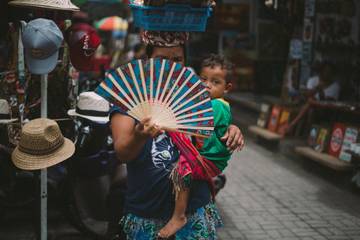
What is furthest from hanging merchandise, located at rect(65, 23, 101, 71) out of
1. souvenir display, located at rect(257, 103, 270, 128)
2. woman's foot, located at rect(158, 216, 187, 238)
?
souvenir display, located at rect(257, 103, 270, 128)

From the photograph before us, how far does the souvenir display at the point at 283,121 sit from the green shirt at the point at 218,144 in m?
6.11

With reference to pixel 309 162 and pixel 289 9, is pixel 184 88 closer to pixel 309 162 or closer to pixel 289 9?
pixel 309 162

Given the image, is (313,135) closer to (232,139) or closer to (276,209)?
(276,209)

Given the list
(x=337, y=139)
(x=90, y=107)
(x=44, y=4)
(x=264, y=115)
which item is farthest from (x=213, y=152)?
(x=264, y=115)

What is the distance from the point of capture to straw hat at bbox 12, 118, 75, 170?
10.8 ft

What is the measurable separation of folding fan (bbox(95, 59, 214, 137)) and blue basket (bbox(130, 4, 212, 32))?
25 cm

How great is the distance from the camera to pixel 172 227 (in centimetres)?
226

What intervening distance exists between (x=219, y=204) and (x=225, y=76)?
326cm

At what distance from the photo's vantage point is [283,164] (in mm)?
7672

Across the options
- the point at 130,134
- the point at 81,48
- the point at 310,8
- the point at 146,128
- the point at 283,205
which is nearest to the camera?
the point at 146,128

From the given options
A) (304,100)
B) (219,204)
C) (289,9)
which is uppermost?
(289,9)

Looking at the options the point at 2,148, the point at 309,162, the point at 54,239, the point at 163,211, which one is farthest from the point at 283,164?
the point at 163,211

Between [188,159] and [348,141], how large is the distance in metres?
4.66

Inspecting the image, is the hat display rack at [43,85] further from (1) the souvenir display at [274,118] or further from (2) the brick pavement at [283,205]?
(1) the souvenir display at [274,118]
